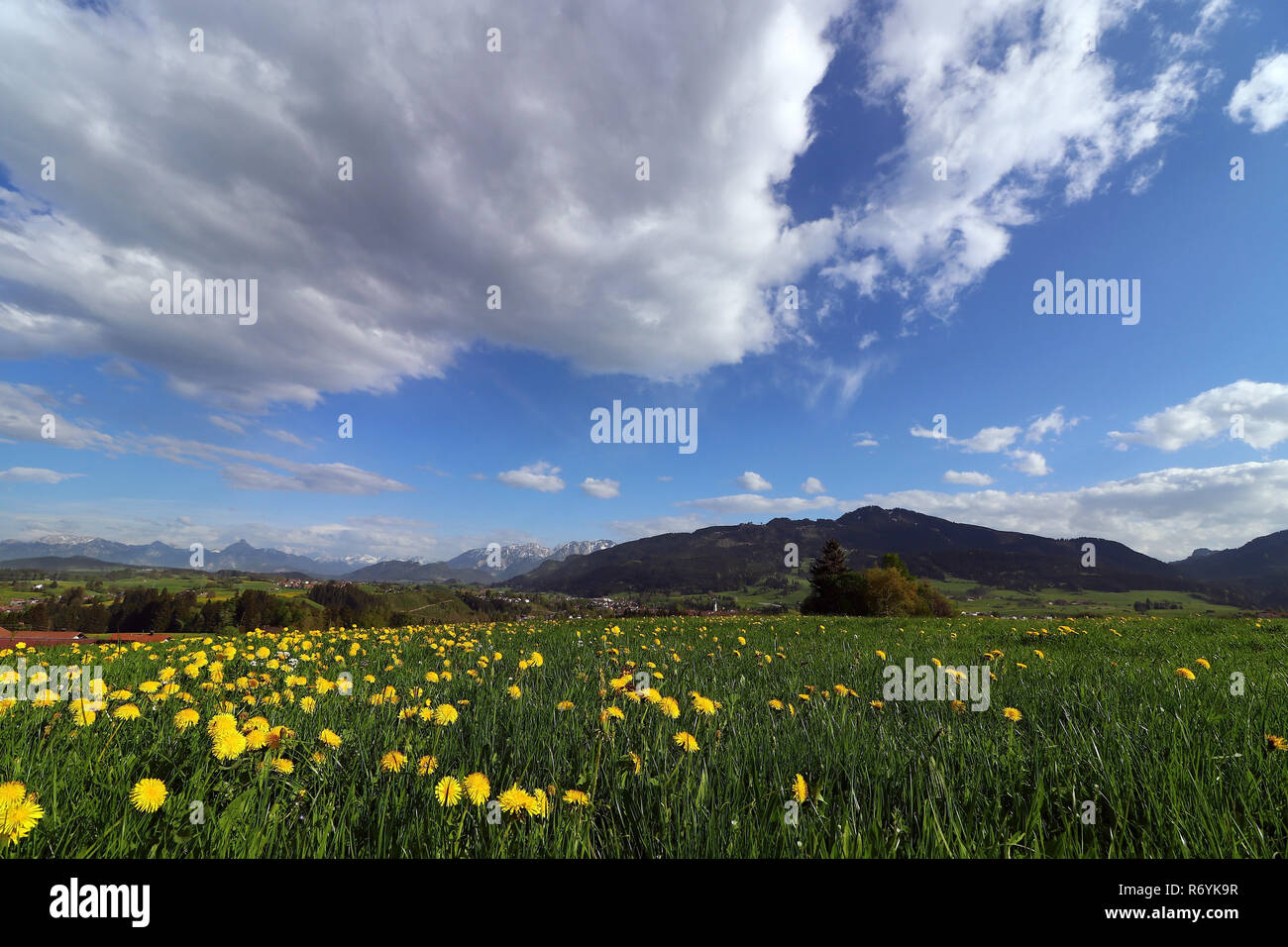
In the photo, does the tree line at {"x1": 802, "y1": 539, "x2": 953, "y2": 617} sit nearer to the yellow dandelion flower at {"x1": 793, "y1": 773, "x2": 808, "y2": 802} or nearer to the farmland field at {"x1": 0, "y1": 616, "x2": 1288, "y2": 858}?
the farmland field at {"x1": 0, "y1": 616, "x2": 1288, "y2": 858}

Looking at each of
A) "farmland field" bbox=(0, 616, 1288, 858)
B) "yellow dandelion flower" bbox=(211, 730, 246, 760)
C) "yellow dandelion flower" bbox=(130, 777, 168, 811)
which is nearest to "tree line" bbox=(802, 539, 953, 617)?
"farmland field" bbox=(0, 616, 1288, 858)

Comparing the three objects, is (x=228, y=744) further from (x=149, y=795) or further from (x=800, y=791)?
(x=800, y=791)

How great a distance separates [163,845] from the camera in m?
1.66

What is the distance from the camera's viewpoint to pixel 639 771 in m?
2.29

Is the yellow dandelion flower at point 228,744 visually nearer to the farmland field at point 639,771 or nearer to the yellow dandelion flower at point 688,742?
the farmland field at point 639,771

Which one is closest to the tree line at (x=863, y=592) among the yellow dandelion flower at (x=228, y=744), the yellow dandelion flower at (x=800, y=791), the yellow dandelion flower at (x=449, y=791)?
the yellow dandelion flower at (x=800, y=791)

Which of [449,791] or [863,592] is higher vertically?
[449,791]

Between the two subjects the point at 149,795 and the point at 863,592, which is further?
the point at 863,592

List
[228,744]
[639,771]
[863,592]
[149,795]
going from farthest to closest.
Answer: [863,592], [639,771], [228,744], [149,795]

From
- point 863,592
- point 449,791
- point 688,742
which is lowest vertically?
point 863,592

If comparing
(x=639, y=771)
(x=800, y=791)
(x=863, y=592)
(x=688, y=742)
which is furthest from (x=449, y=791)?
(x=863, y=592)
